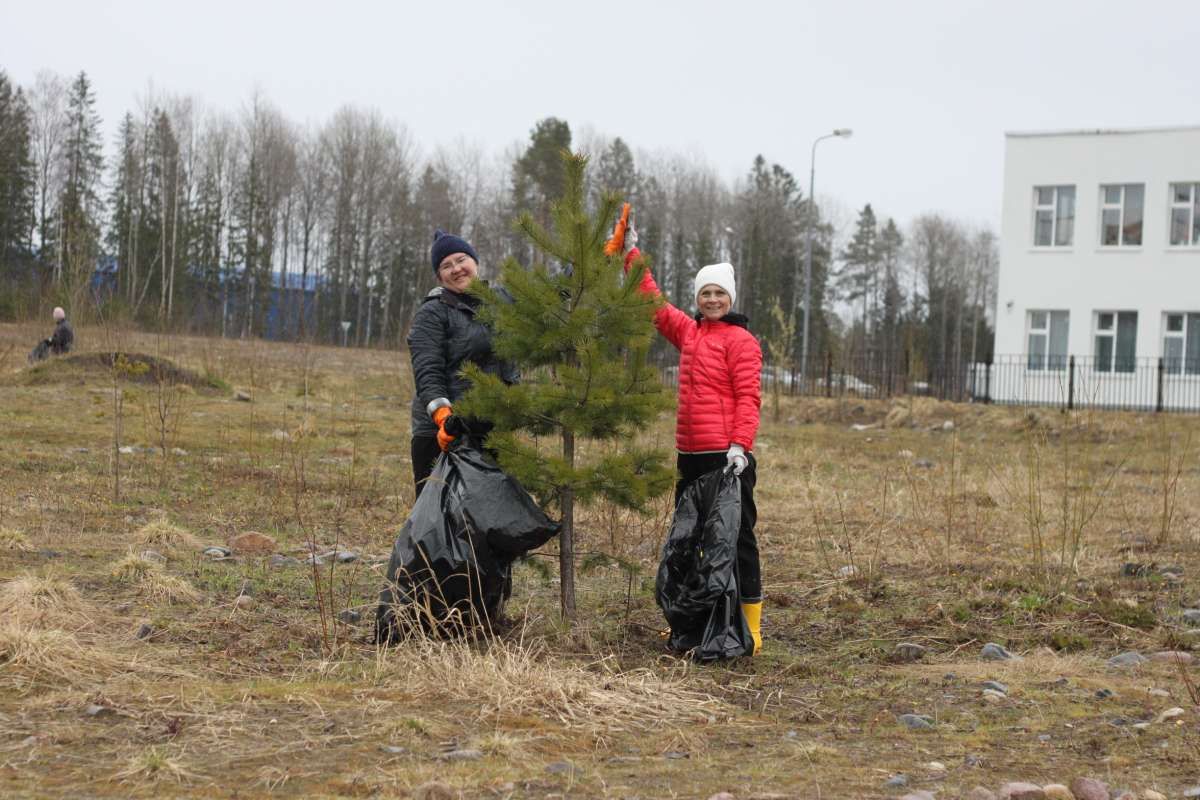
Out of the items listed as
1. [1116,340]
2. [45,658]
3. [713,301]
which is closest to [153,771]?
[45,658]

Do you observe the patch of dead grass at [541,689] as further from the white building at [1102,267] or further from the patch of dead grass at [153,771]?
the white building at [1102,267]

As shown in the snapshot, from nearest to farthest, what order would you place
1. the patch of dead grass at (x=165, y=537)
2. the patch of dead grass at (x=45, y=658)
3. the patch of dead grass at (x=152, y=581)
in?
the patch of dead grass at (x=45, y=658)
the patch of dead grass at (x=152, y=581)
the patch of dead grass at (x=165, y=537)

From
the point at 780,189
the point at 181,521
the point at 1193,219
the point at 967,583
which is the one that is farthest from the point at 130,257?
the point at 967,583

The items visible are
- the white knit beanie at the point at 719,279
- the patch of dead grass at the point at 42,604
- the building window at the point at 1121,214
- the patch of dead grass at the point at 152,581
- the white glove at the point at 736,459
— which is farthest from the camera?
the building window at the point at 1121,214

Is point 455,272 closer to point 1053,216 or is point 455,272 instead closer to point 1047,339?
point 1047,339

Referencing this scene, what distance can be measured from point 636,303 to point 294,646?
6.91 feet

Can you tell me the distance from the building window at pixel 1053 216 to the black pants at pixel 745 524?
23994mm

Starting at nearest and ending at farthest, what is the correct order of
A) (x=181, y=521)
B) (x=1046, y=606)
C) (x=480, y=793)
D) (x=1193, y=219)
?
1. (x=480, y=793)
2. (x=1046, y=606)
3. (x=181, y=521)
4. (x=1193, y=219)

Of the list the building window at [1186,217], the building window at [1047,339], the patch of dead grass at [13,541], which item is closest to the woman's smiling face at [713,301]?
the patch of dead grass at [13,541]

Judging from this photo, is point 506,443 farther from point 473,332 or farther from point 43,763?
point 43,763

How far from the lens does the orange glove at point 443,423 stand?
202 inches

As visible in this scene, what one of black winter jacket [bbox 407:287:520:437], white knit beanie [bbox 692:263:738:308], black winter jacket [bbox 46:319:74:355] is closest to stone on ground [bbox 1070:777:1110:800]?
white knit beanie [bbox 692:263:738:308]

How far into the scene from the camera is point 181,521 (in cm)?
812

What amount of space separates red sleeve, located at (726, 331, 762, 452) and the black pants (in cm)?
13
